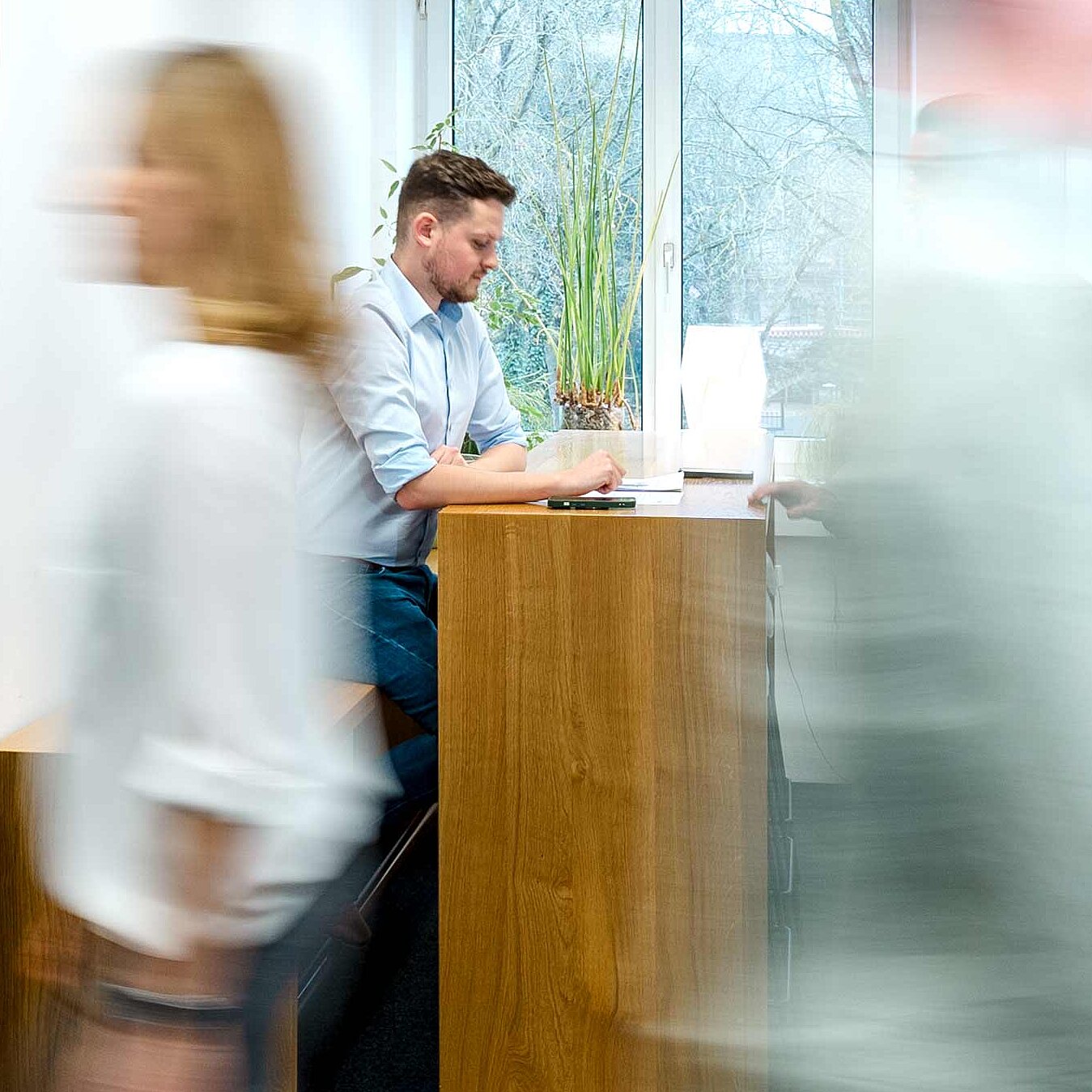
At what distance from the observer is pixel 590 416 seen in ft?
9.32

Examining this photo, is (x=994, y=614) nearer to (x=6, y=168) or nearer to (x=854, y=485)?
(x=854, y=485)

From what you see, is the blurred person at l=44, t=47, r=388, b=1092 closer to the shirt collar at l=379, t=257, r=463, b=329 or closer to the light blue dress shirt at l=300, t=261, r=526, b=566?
the light blue dress shirt at l=300, t=261, r=526, b=566

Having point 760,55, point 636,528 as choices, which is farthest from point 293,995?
point 760,55

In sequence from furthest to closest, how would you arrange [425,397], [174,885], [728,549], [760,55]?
[760,55] < [425,397] < [728,549] < [174,885]

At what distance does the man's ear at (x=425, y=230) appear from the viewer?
7.50 ft

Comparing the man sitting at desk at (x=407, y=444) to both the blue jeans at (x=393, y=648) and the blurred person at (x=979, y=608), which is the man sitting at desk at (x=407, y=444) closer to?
the blue jeans at (x=393, y=648)

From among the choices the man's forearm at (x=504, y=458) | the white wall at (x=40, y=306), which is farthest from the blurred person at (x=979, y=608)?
the man's forearm at (x=504, y=458)

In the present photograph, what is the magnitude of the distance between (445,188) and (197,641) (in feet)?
5.42

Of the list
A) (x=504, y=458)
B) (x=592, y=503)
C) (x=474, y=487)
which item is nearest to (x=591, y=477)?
(x=592, y=503)

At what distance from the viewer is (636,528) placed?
5.03 feet

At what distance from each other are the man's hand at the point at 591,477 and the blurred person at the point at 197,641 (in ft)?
2.48

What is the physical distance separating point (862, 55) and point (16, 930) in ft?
5.35

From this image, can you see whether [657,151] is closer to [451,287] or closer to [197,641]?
[451,287]

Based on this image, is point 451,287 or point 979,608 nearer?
point 979,608
